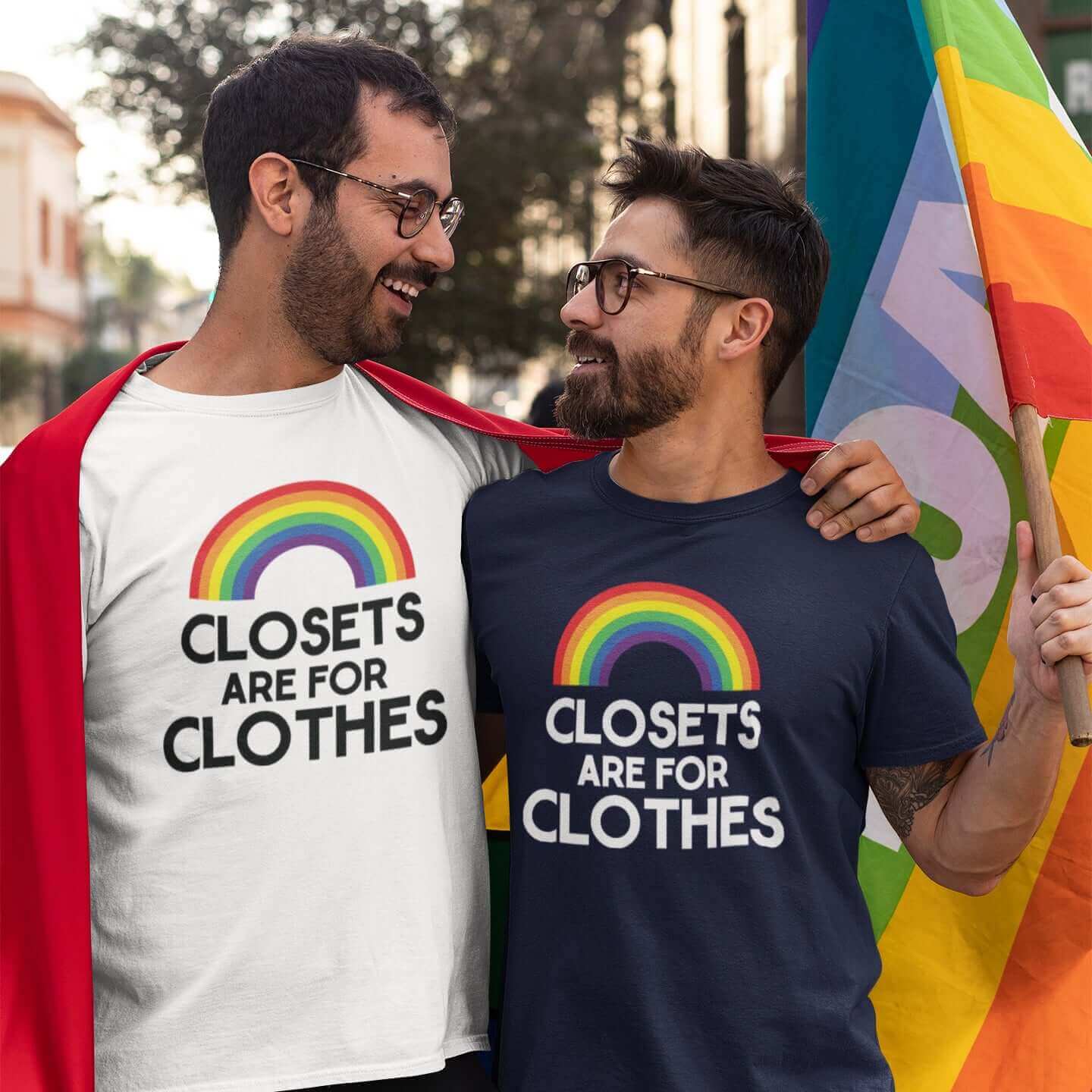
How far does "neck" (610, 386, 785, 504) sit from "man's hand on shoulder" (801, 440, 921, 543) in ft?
0.47

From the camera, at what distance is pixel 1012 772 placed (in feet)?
8.59

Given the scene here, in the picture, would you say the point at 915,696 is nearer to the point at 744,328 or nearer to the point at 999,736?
the point at 999,736

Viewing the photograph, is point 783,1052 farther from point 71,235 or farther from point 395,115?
point 71,235

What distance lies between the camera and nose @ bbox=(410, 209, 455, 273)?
10.1 feet

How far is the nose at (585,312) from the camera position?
3072mm

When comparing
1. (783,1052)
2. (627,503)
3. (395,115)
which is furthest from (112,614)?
(783,1052)

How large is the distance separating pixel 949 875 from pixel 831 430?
50.0 inches

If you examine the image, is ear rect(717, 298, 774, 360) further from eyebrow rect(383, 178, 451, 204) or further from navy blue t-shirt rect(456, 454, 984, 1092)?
eyebrow rect(383, 178, 451, 204)

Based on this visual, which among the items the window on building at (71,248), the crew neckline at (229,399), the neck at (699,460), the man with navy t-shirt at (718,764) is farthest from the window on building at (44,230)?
the man with navy t-shirt at (718,764)

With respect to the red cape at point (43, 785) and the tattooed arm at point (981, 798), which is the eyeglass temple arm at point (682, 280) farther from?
the red cape at point (43, 785)

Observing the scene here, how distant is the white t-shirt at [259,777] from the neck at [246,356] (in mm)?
135

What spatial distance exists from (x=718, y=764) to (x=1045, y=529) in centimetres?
70

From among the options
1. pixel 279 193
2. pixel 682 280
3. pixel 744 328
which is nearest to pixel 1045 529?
pixel 744 328

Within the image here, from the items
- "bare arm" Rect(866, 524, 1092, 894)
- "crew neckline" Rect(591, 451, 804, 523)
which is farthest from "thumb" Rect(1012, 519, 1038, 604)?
"crew neckline" Rect(591, 451, 804, 523)
